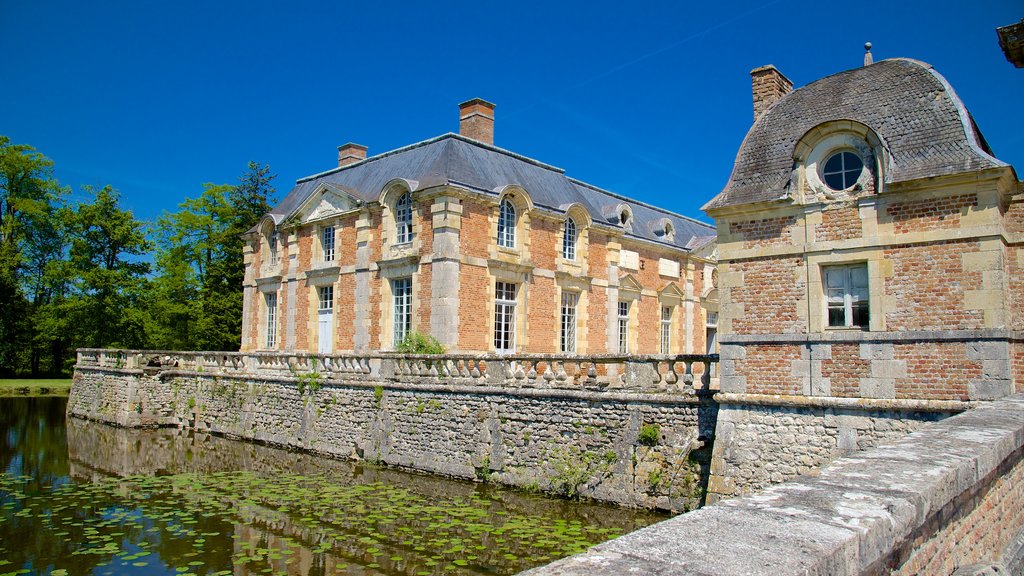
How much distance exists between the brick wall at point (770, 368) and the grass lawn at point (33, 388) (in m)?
30.9

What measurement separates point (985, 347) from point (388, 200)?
13.8 m

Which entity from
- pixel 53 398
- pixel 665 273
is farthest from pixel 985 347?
pixel 53 398

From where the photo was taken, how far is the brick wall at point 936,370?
7.43 m

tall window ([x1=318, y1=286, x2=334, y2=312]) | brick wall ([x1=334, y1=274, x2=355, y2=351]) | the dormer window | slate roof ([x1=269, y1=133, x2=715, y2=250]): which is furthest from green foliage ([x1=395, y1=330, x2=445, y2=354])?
the dormer window

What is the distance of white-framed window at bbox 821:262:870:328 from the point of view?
8.33 metres

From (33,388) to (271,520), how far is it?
26.7m

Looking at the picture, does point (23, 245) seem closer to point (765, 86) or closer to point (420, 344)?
point (420, 344)

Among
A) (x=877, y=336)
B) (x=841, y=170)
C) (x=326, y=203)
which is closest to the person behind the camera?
(x=877, y=336)

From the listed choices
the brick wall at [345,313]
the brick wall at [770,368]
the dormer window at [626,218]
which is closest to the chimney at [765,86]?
the brick wall at [770,368]

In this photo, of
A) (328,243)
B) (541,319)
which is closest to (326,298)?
(328,243)

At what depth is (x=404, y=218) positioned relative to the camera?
59.2 ft

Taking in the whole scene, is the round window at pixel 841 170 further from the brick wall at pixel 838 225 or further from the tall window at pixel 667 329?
the tall window at pixel 667 329

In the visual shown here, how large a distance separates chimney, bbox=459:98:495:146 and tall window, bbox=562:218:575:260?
11.0ft

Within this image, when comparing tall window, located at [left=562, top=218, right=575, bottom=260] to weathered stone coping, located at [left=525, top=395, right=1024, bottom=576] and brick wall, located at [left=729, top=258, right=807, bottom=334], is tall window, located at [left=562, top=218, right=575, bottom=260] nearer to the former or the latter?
brick wall, located at [left=729, top=258, right=807, bottom=334]
